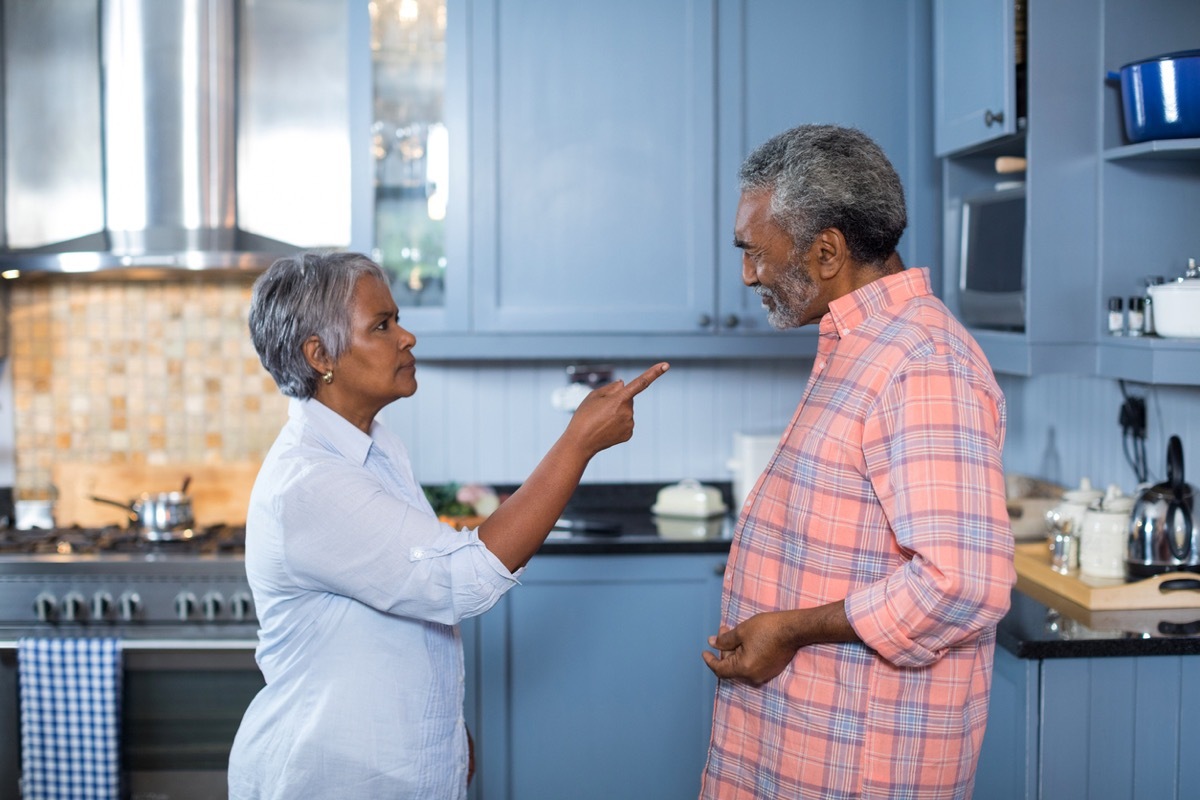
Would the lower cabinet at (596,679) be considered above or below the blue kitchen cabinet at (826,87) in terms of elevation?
below

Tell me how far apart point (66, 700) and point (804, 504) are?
6.46 ft

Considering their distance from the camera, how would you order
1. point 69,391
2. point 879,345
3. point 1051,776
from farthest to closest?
point 69,391
point 1051,776
point 879,345

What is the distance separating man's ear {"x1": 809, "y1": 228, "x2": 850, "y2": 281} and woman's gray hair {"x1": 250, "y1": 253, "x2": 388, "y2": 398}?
598 mm

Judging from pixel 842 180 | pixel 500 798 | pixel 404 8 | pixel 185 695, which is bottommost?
pixel 500 798

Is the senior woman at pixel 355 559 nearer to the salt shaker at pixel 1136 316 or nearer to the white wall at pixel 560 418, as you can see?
the salt shaker at pixel 1136 316

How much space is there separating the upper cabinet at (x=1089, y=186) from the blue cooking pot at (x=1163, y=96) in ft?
0.36

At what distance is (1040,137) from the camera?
2334mm

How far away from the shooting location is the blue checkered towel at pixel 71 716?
8.97 feet

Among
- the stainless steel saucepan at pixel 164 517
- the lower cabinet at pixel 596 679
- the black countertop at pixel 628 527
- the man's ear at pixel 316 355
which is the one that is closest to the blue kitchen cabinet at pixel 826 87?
the black countertop at pixel 628 527

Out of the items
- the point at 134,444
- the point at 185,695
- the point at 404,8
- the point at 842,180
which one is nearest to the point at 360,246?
the point at 404,8

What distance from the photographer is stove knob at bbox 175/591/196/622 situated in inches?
110

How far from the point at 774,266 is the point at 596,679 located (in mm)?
1650

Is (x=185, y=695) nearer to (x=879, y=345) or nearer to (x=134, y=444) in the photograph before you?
(x=134, y=444)

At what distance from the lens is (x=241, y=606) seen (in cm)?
281
